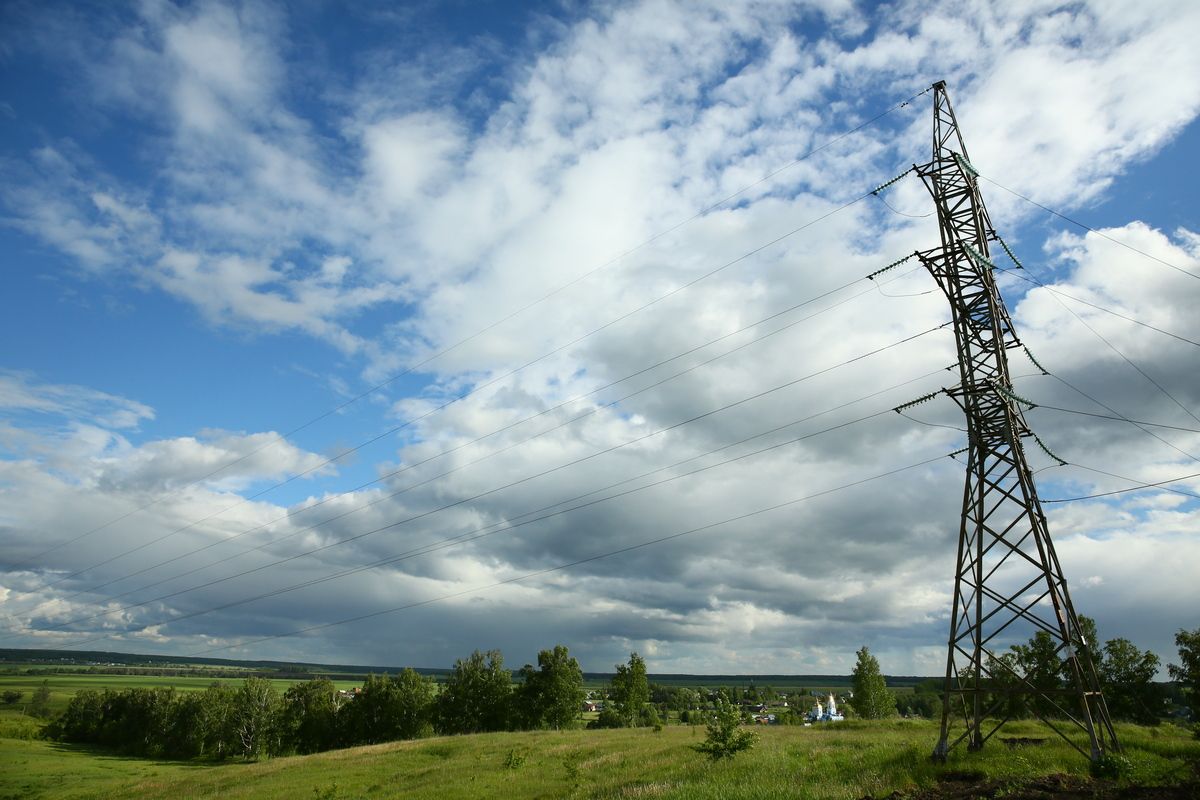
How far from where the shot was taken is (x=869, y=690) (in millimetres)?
86688

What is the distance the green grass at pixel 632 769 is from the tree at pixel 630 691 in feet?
161

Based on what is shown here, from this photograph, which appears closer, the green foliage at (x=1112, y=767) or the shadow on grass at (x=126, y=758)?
the green foliage at (x=1112, y=767)

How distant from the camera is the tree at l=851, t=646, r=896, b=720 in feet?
284

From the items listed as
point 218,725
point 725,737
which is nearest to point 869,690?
point 725,737

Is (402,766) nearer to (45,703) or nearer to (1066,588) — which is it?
(1066,588)

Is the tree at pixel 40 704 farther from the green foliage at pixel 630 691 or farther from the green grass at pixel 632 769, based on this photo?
the green foliage at pixel 630 691

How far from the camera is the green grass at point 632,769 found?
19438mm

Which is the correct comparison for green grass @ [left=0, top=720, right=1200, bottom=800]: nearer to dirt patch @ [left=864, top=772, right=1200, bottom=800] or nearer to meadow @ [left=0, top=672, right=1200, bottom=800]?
meadow @ [left=0, top=672, right=1200, bottom=800]

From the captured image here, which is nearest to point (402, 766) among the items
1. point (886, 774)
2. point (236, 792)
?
point (236, 792)

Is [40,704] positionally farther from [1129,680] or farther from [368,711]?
[1129,680]

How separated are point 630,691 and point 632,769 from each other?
3105 inches

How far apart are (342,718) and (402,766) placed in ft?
232

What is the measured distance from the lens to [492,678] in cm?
10375

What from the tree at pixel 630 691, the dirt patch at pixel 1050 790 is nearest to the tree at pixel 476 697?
the tree at pixel 630 691
